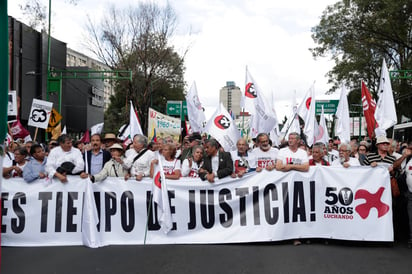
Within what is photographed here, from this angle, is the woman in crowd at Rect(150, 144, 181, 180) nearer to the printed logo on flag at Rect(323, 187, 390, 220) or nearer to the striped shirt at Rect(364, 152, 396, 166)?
the printed logo on flag at Rect(323, 187, 390, 220)

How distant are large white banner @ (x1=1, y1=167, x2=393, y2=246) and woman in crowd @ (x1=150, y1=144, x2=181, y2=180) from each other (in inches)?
5.8

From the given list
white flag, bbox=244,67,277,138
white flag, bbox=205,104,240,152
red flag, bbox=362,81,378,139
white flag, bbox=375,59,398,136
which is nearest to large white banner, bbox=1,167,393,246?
white flag, bbox=205,104,240,152

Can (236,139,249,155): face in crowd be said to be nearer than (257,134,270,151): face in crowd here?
No

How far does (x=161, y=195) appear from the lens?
671cm

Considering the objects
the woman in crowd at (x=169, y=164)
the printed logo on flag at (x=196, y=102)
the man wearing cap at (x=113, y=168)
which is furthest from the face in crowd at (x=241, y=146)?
the printed logo on flag at (x=196, y=102)

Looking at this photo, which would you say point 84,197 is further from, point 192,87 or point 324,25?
point 324,25

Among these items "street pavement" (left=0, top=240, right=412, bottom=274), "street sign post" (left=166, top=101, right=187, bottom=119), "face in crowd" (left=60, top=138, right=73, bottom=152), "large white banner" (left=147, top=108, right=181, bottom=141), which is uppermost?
"street sign post" (left=166, top=101, right=187, bottom=119)

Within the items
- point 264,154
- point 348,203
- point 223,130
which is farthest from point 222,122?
point 348,203

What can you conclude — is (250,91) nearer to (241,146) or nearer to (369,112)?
(241,146)

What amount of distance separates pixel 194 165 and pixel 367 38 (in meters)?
27.6

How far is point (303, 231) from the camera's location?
272 inches

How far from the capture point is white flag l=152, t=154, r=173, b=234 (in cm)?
669

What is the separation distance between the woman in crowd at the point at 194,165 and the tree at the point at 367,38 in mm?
23651

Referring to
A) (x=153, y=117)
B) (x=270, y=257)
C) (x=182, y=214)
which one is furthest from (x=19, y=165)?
(x=153, y=117)
